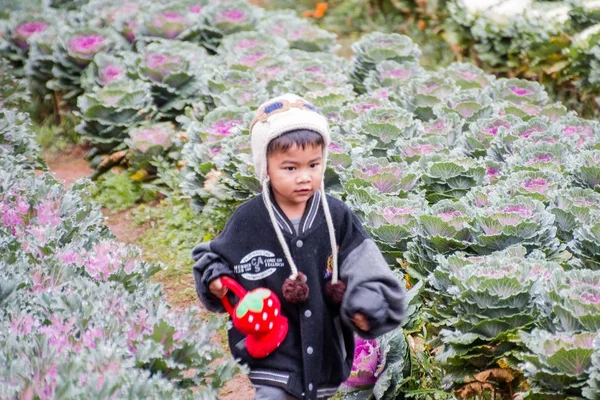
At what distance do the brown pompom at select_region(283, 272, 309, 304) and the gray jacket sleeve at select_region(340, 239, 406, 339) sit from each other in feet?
0.47

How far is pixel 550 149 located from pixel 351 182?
1.10m

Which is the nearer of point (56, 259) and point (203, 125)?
point (56, 259)

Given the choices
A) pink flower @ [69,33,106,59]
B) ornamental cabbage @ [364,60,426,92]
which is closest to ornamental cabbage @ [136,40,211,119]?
pink flower @ [69,33,106,59]

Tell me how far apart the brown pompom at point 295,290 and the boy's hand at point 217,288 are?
0.74 feet

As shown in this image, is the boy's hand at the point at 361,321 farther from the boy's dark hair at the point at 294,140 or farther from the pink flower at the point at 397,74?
the pink flower at the point at 397,74

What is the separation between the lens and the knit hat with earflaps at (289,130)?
286cm

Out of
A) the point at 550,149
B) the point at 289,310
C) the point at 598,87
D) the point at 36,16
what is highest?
the point at 289,310

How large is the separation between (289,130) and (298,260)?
0.46m

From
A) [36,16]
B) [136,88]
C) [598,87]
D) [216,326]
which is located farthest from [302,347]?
[36,16]

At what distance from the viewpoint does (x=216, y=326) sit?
9.29ft

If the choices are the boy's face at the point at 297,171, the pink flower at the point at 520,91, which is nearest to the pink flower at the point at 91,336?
the boy's face at the point at 297,171

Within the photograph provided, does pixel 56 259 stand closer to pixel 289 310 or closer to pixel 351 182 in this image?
pixel 289 310

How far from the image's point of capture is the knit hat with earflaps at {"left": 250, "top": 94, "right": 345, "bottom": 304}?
286 cm

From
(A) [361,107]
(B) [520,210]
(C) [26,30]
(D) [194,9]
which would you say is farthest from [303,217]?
(C) [26,30]
